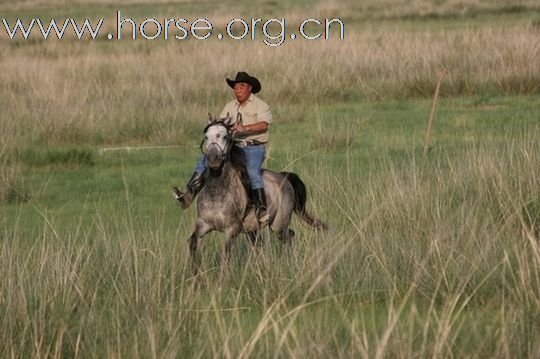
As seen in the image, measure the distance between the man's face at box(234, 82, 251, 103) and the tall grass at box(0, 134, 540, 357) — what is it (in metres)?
0.96

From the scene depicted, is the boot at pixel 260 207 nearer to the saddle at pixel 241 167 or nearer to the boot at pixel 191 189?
the saddle at pixel 241 167

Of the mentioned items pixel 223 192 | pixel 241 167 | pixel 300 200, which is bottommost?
pixel 300 200

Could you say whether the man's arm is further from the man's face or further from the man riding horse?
the man's face

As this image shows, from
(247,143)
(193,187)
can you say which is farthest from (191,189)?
(247,143)

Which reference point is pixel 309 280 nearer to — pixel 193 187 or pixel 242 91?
pixel 193 187

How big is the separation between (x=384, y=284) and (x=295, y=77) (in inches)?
477

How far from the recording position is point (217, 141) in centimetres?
683

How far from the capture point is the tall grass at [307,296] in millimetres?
4965

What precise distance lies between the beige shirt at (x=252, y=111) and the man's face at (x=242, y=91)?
39 mm

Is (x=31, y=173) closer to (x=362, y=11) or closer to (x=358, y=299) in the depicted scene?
Result: (x=358, y=299)

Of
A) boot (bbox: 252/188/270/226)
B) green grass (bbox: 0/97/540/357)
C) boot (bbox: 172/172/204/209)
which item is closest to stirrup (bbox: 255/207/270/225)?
boot (bbox: 252/188/270/226)

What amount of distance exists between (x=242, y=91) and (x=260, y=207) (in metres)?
0.76

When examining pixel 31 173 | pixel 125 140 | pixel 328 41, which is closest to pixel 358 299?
pixel 31 173

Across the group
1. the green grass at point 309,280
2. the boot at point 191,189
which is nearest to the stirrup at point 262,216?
the green grass at point 309,280
